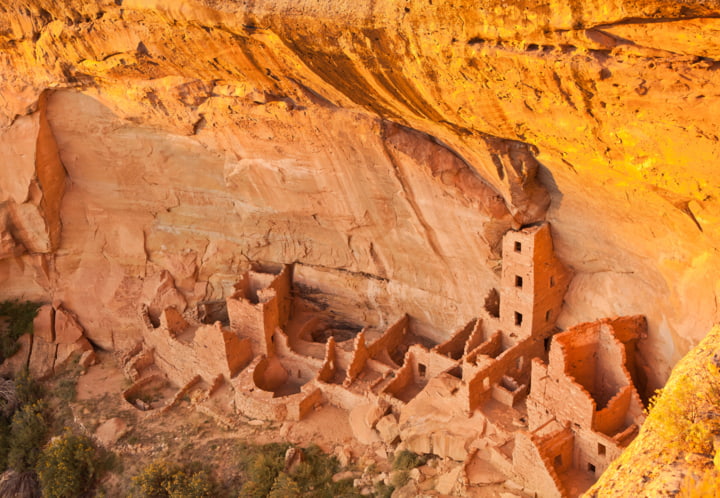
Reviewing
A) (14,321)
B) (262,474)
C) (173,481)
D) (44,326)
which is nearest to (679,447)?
(262,474)

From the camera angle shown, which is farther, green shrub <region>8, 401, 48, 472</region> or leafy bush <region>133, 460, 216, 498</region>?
A: green shrub <region>8, 401, 48, 472</region>

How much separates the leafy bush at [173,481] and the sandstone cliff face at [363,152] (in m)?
4.60

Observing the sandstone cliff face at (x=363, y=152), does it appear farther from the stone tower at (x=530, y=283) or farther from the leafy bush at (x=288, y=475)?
the leafy bush at (x=288, y=475)

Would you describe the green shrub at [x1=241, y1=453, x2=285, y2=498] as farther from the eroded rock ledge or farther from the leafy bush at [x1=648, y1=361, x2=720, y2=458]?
the leafy bush at [x1=648, y1=361, x2=720, y2=458]

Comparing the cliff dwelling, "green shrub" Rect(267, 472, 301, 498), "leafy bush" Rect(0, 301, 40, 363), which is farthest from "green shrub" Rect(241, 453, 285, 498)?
"leafy bush" Rect(0, 301, 40, 363)

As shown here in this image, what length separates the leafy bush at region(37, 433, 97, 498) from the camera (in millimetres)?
12602

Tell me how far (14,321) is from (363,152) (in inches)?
399

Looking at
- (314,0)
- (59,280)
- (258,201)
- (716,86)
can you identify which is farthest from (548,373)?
(59,280)

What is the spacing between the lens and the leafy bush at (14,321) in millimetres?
15945

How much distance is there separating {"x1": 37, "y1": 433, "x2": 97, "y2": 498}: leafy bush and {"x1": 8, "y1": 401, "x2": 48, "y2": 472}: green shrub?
0.67 m

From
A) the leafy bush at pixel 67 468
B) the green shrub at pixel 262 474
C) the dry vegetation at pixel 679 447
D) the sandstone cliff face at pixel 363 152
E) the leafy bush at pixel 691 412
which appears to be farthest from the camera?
the leafy bush at pixel 67 468

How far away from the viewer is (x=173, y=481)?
1170cm

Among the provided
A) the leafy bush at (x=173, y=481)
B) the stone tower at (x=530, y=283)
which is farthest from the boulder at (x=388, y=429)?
the leafy bush at (x=173, y=481)

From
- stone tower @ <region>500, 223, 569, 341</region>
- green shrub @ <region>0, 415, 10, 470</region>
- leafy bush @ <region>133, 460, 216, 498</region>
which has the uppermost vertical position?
stone tower @ <region>500, 223, 569, 341</region>
